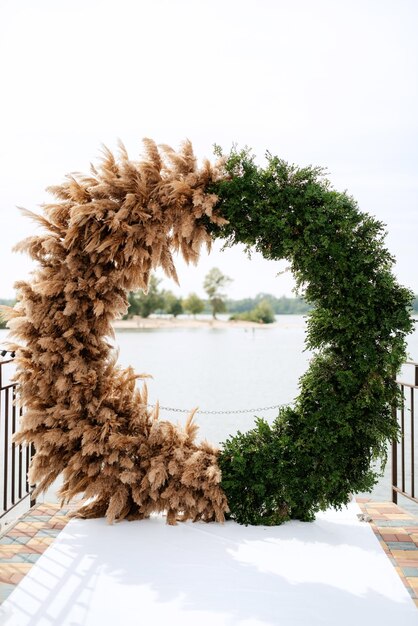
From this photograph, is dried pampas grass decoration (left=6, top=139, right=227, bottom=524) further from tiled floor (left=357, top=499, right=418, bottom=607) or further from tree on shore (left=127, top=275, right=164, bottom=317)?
tree on shore (left=127, top=275, right=164, bottom=317)

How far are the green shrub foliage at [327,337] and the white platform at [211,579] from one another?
0.31 meters

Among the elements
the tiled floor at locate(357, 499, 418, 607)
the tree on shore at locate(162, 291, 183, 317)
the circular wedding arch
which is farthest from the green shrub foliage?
the tree on shore at locate(162, 291, 183, 317)

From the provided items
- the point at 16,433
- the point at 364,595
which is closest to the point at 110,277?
the point at 16,433

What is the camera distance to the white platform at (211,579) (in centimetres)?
265

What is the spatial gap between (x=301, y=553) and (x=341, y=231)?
6.88 feet

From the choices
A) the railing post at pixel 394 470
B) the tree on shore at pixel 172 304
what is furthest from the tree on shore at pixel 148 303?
the railing post at pixel 394 470

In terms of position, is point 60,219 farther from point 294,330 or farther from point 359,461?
point 294,330

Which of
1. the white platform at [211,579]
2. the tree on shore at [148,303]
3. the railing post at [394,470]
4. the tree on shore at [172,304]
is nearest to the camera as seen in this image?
the white platform at [211,579]

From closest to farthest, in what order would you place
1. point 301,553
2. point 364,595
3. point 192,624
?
point 192,624 < point 364,595 < point 301,553

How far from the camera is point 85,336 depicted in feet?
13.1

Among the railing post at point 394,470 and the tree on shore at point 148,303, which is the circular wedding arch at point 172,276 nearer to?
the railing post at point 394,470

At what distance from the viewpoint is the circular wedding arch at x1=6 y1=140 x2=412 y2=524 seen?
150 inches

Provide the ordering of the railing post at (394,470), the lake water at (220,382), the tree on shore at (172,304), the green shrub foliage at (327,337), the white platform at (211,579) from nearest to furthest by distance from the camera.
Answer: the white platform at (211,579) < the green shrub foliage at (327,337) < the railing post at (394,470) < the lake water at (220,382) < the tree on shore at (172,304)

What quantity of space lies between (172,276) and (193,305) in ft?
145
